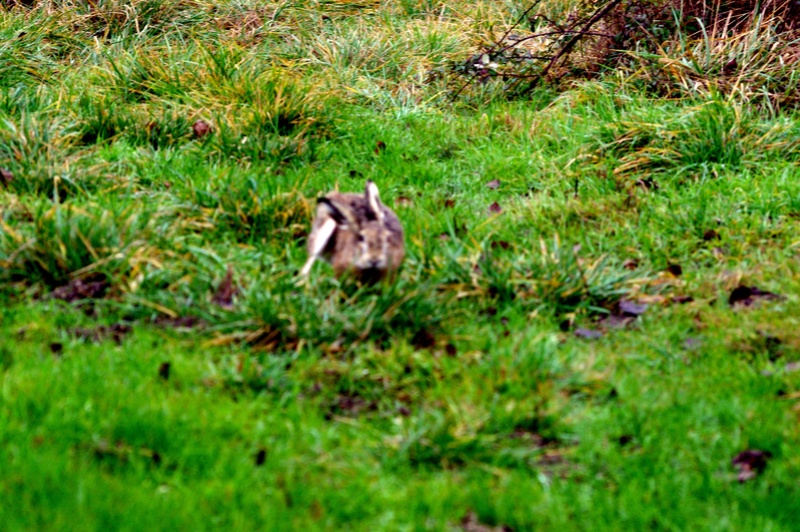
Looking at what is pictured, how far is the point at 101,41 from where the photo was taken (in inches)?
393

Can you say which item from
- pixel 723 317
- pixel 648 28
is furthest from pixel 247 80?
pixel 723 317

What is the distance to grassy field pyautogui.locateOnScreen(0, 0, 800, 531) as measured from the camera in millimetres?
3871

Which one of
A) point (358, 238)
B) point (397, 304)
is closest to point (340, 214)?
point (358, 238)

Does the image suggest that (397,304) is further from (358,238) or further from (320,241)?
(320,241)

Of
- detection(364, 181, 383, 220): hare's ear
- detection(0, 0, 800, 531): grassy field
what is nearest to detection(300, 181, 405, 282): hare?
detection(364, 181, 383, 220): hare's ear

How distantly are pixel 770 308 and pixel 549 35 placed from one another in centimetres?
471

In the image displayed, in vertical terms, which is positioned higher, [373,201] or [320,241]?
[373,201]

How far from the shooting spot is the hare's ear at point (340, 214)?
539 cm

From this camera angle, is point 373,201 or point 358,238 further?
point 373,201

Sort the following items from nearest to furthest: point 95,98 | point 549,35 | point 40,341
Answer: point 40,341 < point 95,98 < point 549,35

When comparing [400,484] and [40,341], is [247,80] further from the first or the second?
[400,484]

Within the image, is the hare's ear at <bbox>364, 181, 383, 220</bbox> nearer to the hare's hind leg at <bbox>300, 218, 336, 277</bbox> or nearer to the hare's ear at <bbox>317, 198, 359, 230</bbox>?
the hare's ear at <bbox>317, 198, 359, 230</bbox>

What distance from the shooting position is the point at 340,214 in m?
5.39

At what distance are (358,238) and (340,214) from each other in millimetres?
187
